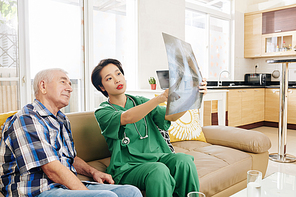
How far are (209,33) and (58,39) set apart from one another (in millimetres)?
3309

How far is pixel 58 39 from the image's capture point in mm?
3205

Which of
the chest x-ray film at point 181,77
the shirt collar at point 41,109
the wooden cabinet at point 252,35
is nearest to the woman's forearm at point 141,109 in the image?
the chest x-ray film at point 181,77

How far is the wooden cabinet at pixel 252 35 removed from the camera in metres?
5.71

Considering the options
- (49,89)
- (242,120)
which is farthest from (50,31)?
(242,120)

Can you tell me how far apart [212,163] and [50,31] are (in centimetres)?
250

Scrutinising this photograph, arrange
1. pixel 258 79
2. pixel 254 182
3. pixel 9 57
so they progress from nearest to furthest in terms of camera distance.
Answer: pixel 254 182
pixel 9 57
pixel 258 79

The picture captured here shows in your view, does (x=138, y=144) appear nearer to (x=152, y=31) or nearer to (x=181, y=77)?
(x=181, y=77)

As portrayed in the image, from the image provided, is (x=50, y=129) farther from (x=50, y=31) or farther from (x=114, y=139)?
(x=50, y=31)

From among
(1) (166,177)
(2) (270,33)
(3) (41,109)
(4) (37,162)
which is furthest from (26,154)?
(2) (270,33)

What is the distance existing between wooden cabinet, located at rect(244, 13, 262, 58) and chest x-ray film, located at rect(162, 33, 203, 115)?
16.6 feet

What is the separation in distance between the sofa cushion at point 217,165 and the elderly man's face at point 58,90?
0.98m

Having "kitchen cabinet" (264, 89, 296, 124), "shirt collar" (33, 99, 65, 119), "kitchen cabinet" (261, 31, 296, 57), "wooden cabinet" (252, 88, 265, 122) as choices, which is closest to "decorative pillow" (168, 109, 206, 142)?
"shirt collar" (33, 99, 65, 119)

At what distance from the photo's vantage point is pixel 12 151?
1109 millimetres

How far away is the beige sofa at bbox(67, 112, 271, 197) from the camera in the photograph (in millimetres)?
1711
